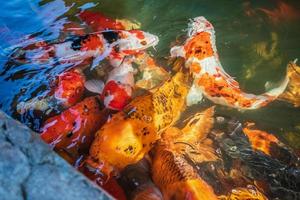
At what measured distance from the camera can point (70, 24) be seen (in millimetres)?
4277

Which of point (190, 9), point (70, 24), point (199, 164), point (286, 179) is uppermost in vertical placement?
point (70, 24)

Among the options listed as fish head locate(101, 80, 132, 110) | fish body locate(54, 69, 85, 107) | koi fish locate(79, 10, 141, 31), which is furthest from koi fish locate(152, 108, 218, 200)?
koi fish locate(79, 10, 141, 31)

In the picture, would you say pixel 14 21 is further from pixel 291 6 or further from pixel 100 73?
pixel 291 6

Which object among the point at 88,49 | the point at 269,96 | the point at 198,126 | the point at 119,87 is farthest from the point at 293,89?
the point at 88,49

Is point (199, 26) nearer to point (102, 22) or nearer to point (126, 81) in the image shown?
point (102, 22)

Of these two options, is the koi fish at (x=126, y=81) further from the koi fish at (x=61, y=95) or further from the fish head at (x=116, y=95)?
the koi fish at (x=61, y=95)

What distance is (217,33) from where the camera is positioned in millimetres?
4398

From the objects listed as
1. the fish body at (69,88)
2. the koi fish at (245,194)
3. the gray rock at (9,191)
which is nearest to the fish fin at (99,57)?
the fish body at (69,88)

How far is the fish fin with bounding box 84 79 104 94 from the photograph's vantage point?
140 inches

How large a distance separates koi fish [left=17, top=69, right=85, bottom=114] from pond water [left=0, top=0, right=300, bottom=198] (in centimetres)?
10

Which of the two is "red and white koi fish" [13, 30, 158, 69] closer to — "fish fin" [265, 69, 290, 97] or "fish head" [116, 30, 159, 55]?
"fish head" [116, 30, 159, 55]

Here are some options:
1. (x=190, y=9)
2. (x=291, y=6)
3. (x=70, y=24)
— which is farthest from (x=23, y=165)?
(x=291, y=6)

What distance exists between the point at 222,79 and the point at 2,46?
7.99 feet

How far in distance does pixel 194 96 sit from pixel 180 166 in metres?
1.00
